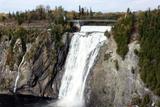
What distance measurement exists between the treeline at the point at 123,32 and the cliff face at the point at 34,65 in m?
12.7

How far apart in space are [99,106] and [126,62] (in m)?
6.85

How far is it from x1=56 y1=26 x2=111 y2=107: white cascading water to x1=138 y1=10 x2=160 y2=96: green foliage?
370 inches

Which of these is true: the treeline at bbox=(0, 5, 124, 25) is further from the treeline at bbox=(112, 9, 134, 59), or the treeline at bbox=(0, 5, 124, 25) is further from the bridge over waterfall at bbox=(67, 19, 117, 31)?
the treeline at bbox=(112, 9, 134, 59)

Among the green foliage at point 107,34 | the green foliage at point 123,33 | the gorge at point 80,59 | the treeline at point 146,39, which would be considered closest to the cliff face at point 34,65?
the gorge at point 80,59

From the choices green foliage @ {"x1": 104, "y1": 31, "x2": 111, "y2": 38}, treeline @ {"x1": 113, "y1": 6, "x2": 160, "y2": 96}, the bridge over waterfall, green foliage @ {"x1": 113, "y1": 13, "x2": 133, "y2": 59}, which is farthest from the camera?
the bridge over waterfall

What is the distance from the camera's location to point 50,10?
9731cm

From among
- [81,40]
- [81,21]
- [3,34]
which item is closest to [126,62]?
[81,40]

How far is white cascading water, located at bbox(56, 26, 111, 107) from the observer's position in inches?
2803

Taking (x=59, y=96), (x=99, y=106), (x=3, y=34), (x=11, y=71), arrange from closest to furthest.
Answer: (x=99, y=106) < (x=59, y=96) < (x=11, y=71) < (x=3, y=34)

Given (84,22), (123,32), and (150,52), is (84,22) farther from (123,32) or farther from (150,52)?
(150,52)

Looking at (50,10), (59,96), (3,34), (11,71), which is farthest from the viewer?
(50,10)

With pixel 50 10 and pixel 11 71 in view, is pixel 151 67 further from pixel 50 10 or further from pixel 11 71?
pixel 50 10

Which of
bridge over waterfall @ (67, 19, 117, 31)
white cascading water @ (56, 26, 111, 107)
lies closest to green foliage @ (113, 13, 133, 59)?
white cascading water @ (56, 26, 111, 107)

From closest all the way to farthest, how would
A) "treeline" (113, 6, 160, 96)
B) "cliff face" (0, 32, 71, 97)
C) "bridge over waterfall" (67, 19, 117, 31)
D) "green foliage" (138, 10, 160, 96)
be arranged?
1. "green foliage" (138, 10, 160, 96)
2. "treeline" (113, 6, 160, 96)
3. "cliff face" (0, 32, 71, 97)
4. "bridge over waterfall" (67, 19, 117, 31)
